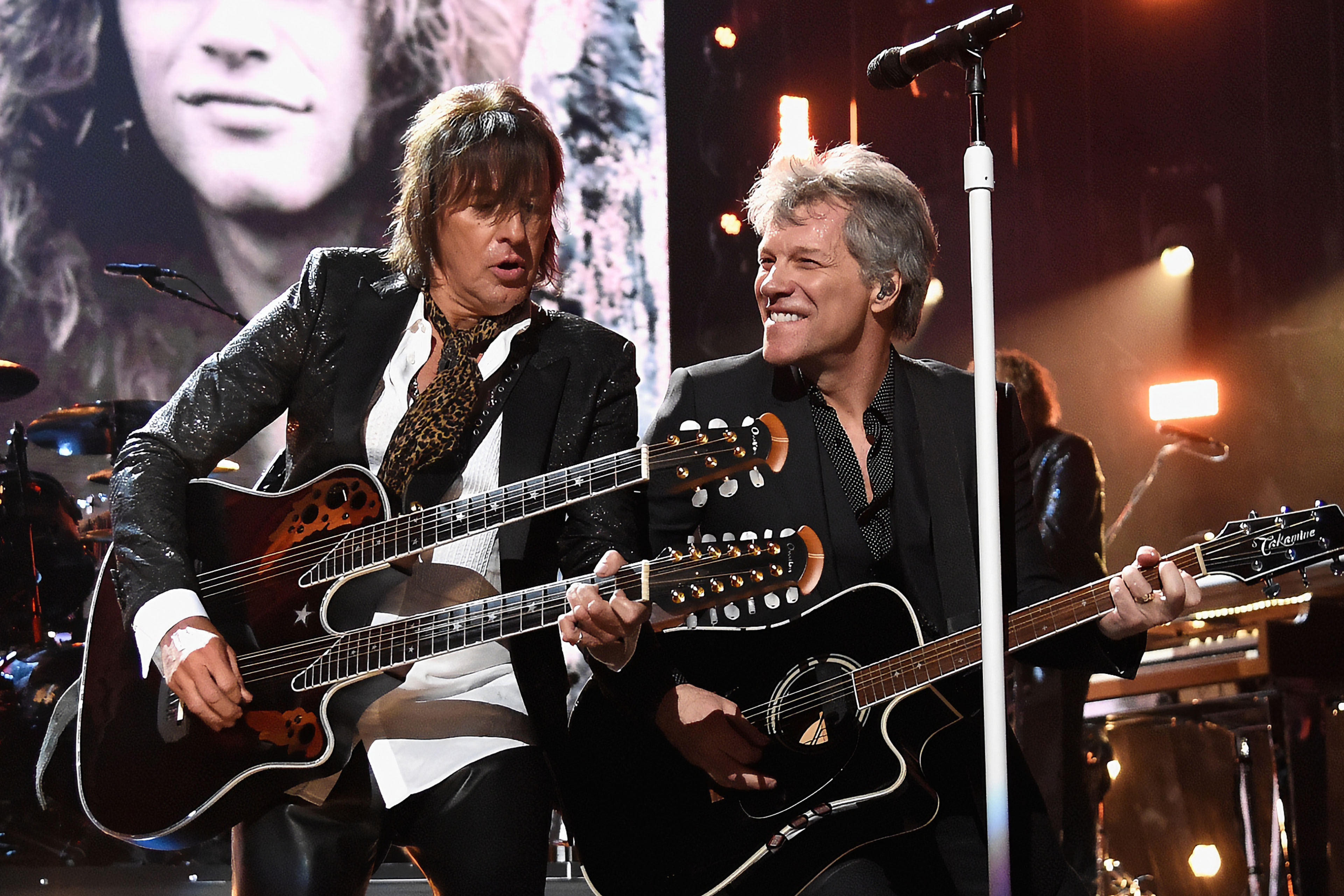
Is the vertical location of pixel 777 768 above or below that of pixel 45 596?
below

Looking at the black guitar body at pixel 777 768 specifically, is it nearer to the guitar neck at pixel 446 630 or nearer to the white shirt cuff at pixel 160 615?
the guitar neck at pixel 446 630

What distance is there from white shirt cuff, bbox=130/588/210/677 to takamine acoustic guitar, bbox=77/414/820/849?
0.21 ft

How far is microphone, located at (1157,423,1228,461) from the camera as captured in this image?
5.69 m

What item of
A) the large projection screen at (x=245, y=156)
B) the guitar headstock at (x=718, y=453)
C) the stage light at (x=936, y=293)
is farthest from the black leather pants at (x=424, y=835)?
the stage light at (x=936, y=293)

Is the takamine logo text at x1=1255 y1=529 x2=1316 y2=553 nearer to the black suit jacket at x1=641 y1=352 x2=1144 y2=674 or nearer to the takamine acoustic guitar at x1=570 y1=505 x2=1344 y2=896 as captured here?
the takamine acoustic guitar at x1=570 y1=505 x2=1344 y2=896

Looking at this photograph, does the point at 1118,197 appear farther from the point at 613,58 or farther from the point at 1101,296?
the point at 613,58

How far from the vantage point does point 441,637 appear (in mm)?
1750

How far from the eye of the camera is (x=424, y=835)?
1.74m

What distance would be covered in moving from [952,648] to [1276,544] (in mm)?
608

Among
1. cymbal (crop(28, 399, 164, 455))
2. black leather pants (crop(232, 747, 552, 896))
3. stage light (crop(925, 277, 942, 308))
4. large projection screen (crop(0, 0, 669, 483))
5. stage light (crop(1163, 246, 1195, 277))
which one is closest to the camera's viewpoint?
black leather pants (crop(232, 747, 552, 896))

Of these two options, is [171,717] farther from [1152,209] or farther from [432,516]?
[1152,209]

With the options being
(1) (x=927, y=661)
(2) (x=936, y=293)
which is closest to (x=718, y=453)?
(1) (x=927, y=661)

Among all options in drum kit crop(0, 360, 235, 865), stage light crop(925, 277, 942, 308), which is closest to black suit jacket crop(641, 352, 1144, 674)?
drum kit crop(0, 360, 235, 865)

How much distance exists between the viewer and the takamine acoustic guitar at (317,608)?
173 cm
